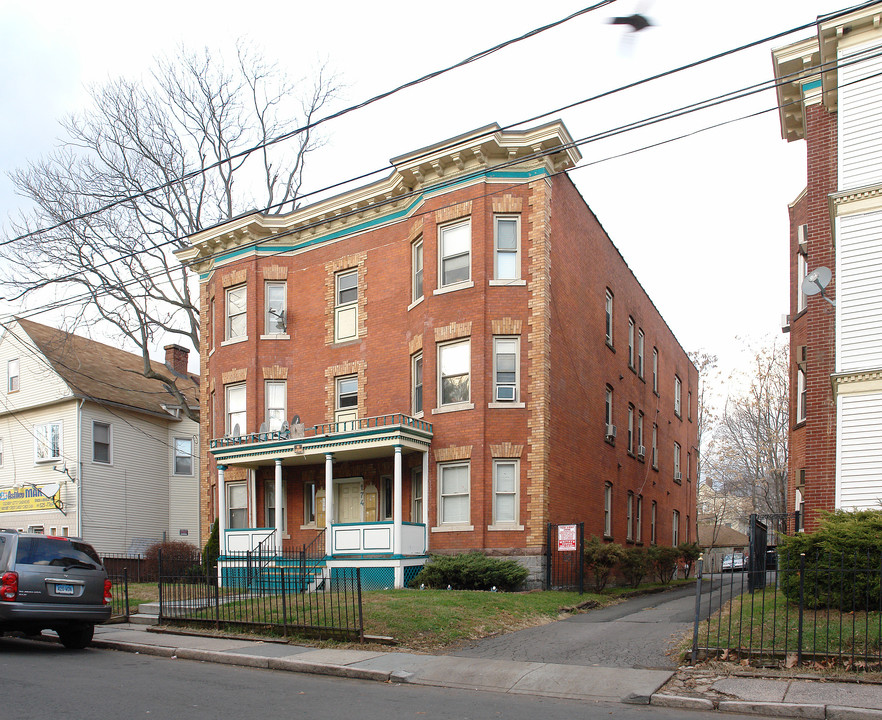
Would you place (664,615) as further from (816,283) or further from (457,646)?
(816,283)

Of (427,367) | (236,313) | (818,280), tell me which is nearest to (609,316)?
(427,367)

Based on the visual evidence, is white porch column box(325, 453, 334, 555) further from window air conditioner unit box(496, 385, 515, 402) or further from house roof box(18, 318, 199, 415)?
house roof box(18, 318, 199, 415)

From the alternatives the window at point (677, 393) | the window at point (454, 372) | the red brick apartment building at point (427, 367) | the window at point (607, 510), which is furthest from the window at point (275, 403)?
the window at point (677, 393)

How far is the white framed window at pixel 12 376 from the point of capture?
35875 millimetres

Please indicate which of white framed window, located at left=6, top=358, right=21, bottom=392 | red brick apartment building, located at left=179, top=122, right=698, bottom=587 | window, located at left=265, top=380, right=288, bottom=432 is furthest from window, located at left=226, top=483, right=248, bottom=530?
white framed window, located at left=6, top=358, right=21, bottom=392

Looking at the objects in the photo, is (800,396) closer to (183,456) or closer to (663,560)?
(663,560)

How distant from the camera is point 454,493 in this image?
21.5m

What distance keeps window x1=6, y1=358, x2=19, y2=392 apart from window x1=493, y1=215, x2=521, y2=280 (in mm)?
24366

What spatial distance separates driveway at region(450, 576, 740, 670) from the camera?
448 inches

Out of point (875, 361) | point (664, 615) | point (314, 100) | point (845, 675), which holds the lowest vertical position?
point (664, 615)

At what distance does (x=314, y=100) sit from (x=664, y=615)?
2793 cm

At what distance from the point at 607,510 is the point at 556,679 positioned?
16258 mm

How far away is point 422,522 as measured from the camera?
857 inches

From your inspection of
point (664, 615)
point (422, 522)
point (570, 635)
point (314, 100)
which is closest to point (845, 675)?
point (570, 635)
